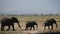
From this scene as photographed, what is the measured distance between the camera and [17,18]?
686 cm

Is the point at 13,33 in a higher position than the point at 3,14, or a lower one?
lower

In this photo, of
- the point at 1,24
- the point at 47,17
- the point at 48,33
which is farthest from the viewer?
the point at 47,17

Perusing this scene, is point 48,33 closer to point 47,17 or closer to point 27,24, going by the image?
point 27,24

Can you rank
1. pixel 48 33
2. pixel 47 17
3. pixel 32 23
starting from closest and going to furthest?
1. pixel 48 33
2. pixel 32 23
3. pixel 47 17

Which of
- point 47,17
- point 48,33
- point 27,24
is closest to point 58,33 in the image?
point 48,33

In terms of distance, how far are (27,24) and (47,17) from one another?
1.11m

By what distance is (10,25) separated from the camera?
6438 millimetres

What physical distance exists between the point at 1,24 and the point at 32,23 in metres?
0.97

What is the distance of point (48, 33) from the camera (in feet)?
17.1

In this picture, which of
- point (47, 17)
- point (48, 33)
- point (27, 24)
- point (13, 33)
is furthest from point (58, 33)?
point (47, 17)

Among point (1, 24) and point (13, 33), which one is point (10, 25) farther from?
point (13, 33)

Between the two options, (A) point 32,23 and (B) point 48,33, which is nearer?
(B) point 48,33

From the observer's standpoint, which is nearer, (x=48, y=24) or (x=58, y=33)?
(x=58, y=33)

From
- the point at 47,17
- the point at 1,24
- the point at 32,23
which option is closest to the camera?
the point at 1,24
